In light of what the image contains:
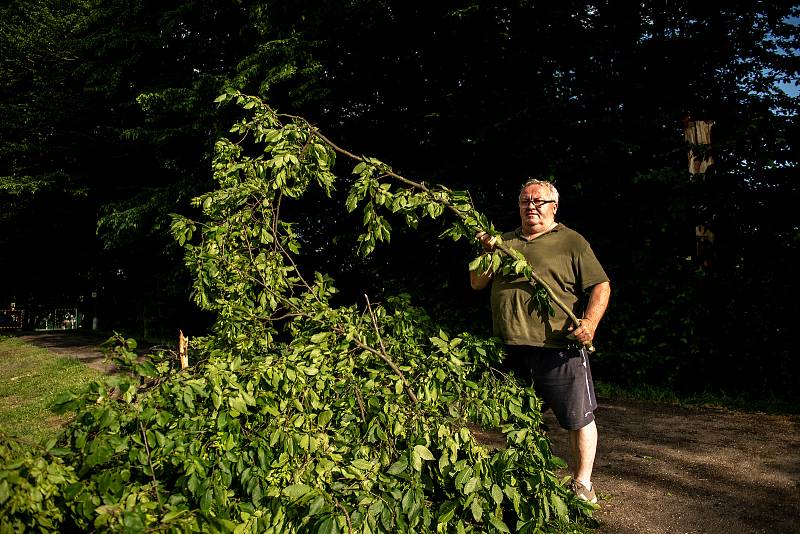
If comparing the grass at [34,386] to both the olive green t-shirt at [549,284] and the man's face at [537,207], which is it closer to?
the olive green t-shirt at [549,284]

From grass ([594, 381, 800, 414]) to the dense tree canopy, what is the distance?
16 cm

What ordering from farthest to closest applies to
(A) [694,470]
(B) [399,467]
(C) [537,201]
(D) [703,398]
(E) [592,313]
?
(D) [703,398]
(A) [694,470]
(C) [537,201]
(E) [592,313]
(B) [399,467]

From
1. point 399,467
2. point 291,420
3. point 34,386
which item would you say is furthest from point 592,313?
point 34,386

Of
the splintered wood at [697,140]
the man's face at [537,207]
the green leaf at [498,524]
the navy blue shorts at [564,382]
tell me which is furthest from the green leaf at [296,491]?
the splintered wood at [697,140]

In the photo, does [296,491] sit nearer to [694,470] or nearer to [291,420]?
[291,420]

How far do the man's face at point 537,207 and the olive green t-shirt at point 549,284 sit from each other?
7 centimetres

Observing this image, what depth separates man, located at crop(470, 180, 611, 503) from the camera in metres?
3.13

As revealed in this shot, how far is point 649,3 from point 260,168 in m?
6.44

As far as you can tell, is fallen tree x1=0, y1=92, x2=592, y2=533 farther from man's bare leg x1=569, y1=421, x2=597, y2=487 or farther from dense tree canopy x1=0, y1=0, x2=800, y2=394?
dense tree canopy x1=0, y1=0, x2=800, y2=394

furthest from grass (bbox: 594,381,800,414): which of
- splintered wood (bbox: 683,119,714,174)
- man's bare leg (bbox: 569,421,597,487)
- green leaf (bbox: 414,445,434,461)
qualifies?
green leaf (bbox: 414,445,434,461)

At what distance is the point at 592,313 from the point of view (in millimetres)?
3113

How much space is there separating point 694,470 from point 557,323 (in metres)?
1.86

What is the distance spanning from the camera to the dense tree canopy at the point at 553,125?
254 inches

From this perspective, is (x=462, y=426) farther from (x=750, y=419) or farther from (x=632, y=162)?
(x=632, y=162)
